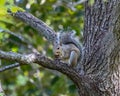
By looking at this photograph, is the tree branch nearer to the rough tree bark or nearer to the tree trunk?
the rough tree bark

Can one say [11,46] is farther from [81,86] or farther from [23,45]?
[81,86]

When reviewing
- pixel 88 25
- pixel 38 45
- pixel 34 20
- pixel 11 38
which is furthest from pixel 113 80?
pixel 38 45

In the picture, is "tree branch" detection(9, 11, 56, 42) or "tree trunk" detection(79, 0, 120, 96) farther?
"tree branch" detection(9, 11, 56, 42)

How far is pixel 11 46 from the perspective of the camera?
5051 millimetres

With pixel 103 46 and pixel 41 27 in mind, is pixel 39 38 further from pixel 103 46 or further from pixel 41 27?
pixel 103 46

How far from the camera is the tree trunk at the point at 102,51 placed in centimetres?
268

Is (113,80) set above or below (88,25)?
below

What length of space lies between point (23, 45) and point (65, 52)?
155 cm

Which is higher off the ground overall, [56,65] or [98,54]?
[98,54]

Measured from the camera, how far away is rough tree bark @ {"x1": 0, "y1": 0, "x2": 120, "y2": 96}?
264cm

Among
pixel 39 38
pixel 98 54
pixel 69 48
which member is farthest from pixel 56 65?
pixel 39 38

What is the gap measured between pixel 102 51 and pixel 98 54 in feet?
0.14

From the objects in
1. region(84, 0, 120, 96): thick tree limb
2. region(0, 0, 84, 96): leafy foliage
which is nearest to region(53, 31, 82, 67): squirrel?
region(84, 0, 120, 96): thick tree limb

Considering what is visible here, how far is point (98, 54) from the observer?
2793 mm
